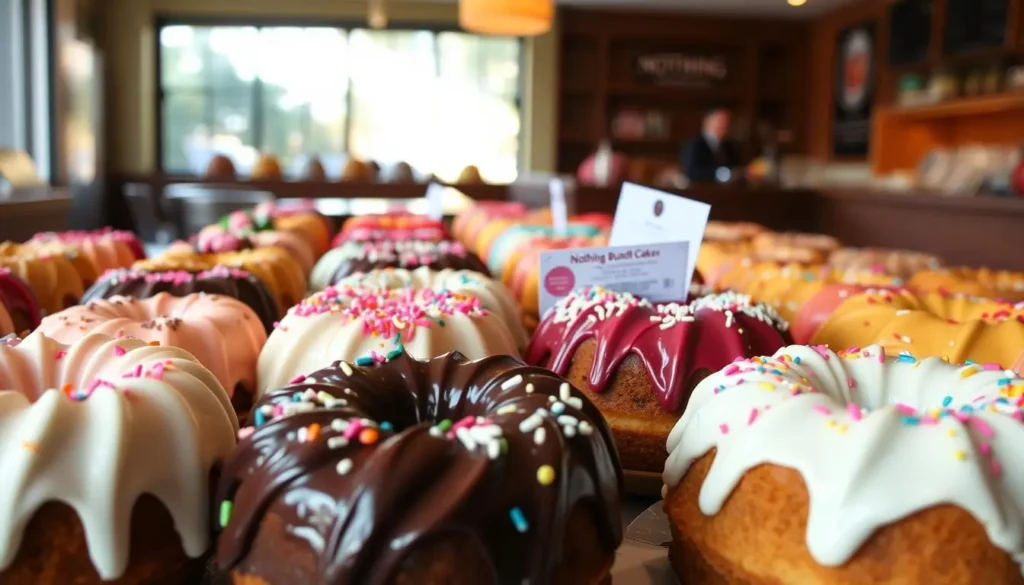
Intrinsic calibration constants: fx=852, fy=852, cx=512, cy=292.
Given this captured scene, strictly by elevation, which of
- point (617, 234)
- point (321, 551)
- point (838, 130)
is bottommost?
point (321, 551)

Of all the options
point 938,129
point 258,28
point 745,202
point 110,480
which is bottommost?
point 110,480

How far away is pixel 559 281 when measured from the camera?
1.77 metres

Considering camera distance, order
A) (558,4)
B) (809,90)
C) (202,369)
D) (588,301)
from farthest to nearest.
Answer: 1. (809,90)
2. (558,4)
3. (588,301)
4. (202,369)

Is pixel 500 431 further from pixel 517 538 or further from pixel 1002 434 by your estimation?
pixel 1002 434

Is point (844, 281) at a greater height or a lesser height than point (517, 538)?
greater

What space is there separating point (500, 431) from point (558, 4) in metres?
8.44

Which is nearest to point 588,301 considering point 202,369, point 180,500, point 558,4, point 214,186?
point 202,369

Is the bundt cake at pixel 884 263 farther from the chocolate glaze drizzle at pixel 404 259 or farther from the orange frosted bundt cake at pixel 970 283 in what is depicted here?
the chocolate glaze drizzle at pixel 404 259

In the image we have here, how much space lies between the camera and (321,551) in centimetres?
79

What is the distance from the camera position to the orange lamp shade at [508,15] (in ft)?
11.5

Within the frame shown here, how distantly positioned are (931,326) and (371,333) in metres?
0.98

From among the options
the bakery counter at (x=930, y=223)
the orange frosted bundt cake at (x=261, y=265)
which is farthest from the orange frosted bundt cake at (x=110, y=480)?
the bakery counter at (x=930, y=223)

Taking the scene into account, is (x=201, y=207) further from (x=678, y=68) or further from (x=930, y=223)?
(x=678, y=68)

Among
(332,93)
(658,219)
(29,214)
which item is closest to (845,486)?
(658,219)
